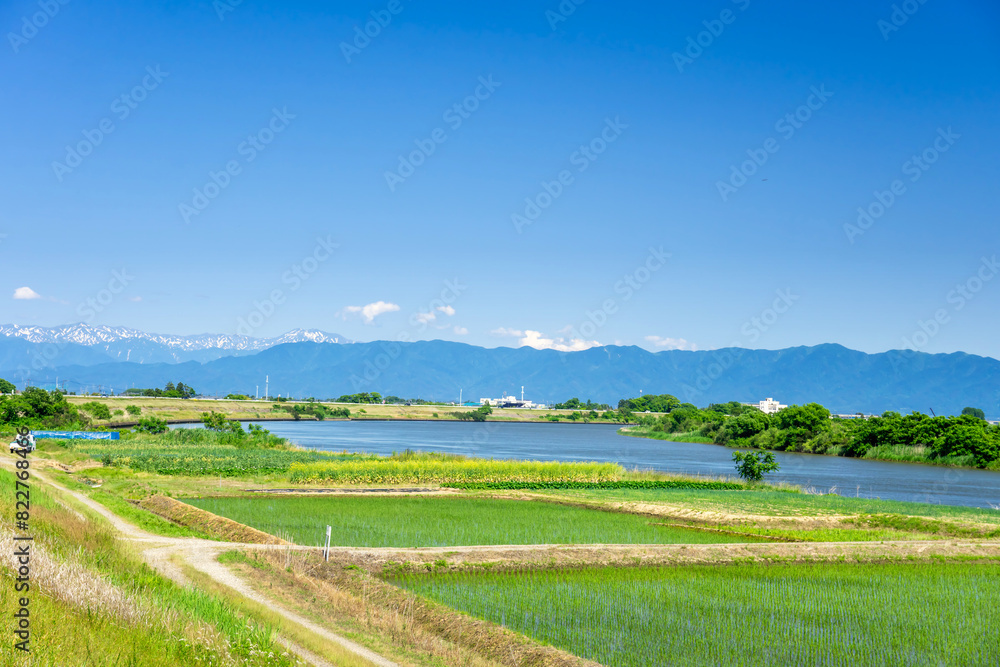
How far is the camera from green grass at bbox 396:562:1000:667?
16.2 meters

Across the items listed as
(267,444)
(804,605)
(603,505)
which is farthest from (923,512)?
(267,444)

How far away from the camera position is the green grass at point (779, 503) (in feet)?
132

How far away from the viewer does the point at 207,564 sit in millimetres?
20672

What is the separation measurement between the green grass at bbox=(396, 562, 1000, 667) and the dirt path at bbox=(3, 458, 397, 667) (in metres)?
4.51

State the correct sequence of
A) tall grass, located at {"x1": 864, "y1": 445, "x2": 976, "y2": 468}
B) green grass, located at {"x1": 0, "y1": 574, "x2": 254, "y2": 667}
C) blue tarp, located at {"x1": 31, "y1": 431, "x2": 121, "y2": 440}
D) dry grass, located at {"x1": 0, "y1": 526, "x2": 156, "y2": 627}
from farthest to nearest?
tall grass, located at {"x1": 864, "y1": 445, "x2": 976, "y2": 468}, blue tarp, located at {"x1": 31, "y1": 431, "x2": 121, "y2": 440}, dry grass, located at {"x1": 0, "y1": 526, "x2": 156, "y2": 627}, green grass, located at {"x1": 0, "y1": 574, "x2": 254, "y2": 667}

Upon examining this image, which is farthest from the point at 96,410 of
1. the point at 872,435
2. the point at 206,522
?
the point at 872,435

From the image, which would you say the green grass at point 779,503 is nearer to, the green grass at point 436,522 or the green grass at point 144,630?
the green grass at point 436,522

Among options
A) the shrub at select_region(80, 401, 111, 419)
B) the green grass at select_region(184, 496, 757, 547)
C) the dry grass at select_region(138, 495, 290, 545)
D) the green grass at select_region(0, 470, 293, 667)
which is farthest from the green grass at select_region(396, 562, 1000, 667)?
the shrub at select_region(80, 401, 111, 419)

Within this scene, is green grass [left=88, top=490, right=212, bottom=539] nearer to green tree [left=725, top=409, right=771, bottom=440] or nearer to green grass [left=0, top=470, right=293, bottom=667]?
green grass [left=0, top=470, right=293, bottom=667]

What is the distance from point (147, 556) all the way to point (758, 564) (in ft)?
65.1

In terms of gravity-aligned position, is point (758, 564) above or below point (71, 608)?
below

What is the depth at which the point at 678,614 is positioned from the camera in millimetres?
19109

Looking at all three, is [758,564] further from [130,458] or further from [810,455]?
[810,455]

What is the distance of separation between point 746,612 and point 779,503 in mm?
26964
